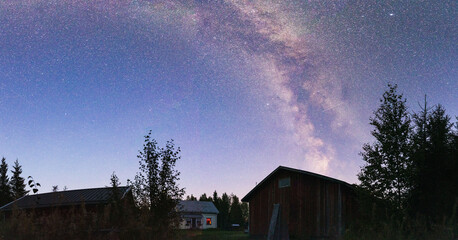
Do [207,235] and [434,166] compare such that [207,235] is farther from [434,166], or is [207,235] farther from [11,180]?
[11,180]

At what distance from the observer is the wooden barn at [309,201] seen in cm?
2705

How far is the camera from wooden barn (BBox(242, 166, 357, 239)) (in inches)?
1065

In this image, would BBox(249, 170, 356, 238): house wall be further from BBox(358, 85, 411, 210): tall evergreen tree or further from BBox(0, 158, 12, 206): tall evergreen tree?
BBox(0, 158, 12, 206): tall evergreen tree

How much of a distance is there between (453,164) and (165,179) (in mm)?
15343

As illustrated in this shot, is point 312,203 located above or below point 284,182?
below

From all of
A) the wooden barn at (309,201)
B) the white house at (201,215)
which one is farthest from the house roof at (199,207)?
the wooden barn at (309,201)

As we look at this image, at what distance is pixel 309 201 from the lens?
28281 millimetres

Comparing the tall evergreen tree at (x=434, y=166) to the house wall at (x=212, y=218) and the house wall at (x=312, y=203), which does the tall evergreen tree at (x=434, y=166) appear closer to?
the house wall at (x=312, y=203)

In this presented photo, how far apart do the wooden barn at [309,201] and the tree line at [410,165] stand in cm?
291

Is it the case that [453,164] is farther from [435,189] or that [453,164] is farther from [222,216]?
[222,216]

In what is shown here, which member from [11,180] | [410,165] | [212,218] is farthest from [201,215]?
[410,165]

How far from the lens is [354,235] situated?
8.77 metres

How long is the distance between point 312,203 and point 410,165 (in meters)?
7.73

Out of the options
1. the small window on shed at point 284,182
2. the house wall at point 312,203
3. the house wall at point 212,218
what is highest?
the small window on shed at point 284,182
